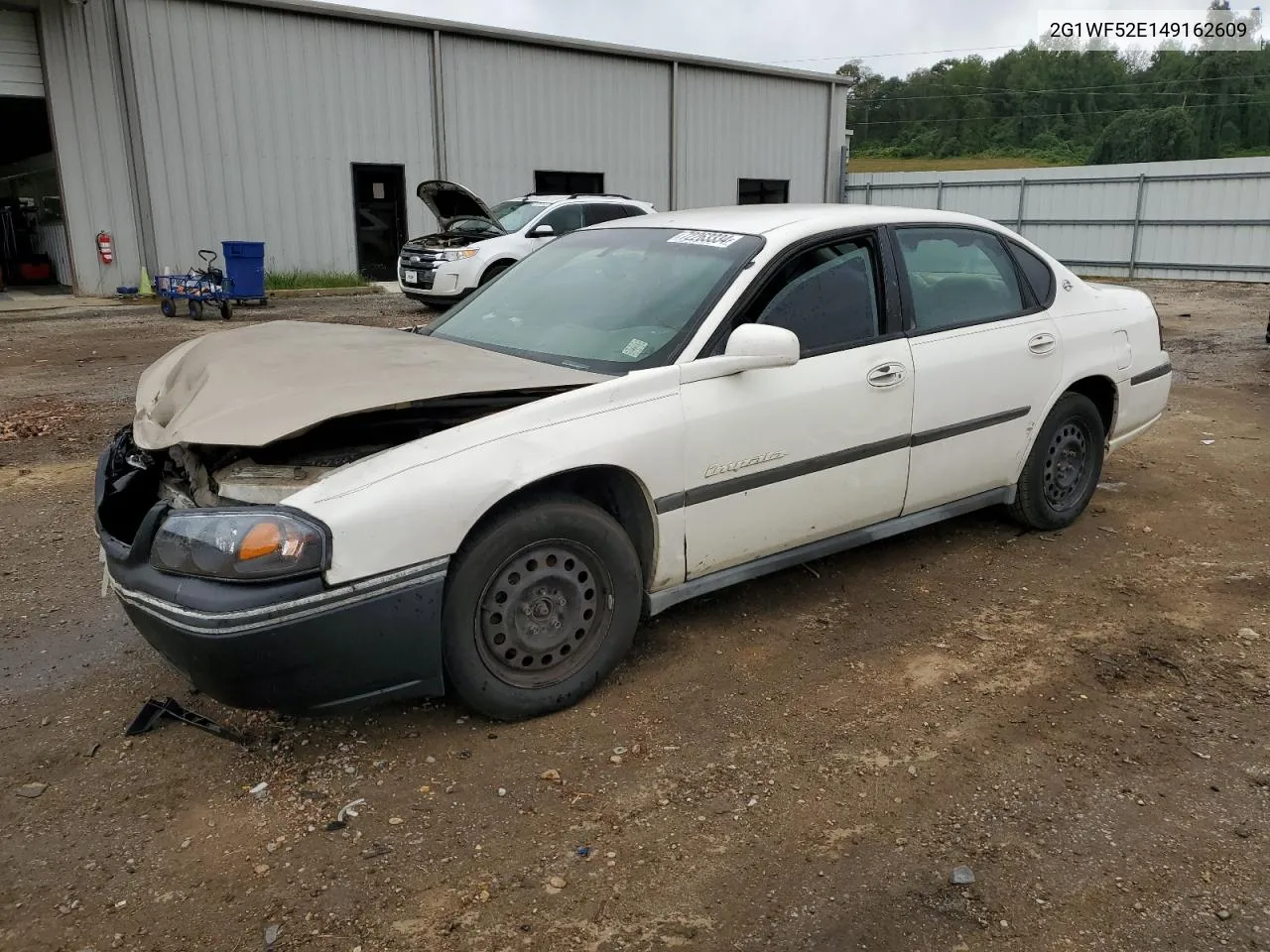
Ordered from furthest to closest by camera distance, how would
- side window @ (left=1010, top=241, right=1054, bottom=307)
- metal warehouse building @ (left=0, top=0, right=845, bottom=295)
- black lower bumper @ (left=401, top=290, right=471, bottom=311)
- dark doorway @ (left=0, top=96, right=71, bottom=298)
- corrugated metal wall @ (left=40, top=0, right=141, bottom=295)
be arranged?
dark doorway @ (left=0, top=96, right=71, bottom=298)
metal warehouse building @ (left=0, top=0, right=845, bottom=295)
corrugated metal wall @ (left=40, top=0, right=141, bottom=295)
black lower bumper @ (left=401, top=290, right=471, bottom=311)
side window @ (left=1010, top=241, right=1054, bottom=307)

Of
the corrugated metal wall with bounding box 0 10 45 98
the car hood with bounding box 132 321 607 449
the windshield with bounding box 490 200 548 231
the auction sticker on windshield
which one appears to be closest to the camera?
the car hood with bounding box 132 321 607 449

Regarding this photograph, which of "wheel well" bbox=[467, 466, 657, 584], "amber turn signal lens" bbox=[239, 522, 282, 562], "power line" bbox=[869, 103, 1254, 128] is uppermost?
"power line" bbox=[869, 103, 1254, 128]

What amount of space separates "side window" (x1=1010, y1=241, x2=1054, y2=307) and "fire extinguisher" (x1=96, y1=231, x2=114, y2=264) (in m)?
16.5

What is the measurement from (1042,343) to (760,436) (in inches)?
72.5

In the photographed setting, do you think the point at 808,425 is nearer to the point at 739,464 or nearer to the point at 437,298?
the point at 739,464

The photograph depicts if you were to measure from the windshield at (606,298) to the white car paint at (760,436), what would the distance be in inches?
4.2

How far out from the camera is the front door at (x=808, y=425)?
345cm

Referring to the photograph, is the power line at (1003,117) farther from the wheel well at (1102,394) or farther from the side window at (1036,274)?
the side window at (1036,274)

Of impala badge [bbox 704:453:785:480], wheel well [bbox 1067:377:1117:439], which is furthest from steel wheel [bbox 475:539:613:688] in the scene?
wheel well [bbox 1067:377:1117:439]

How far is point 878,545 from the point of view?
4840 millimetres

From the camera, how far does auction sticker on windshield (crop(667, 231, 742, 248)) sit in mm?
3879

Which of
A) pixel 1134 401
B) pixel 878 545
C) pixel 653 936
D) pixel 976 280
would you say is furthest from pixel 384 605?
pixel 1134 401

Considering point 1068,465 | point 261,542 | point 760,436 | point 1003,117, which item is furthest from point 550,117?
point 1003,117

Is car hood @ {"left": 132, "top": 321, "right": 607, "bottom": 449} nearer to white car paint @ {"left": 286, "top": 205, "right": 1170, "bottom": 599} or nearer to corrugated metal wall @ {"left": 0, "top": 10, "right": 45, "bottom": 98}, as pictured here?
white car paint @ {"left": 286, "top": 205, "right": 1170, "bottom": 599}
